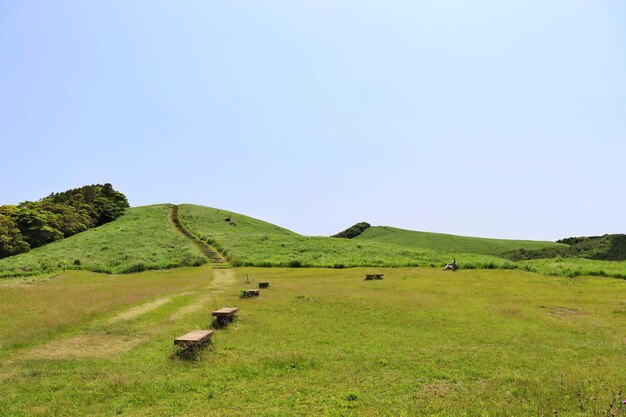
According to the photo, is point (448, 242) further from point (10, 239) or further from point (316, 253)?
point (10, 239)

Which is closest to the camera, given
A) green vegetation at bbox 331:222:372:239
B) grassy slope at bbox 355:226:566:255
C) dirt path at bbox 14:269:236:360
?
dirt path at bbox 14:269:236:360

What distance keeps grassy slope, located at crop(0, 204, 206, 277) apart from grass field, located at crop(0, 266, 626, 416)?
19.6 meters

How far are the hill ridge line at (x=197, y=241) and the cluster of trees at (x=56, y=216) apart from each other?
1153 cm

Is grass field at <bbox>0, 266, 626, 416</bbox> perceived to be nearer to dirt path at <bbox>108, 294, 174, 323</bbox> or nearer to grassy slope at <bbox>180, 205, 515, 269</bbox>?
dirt path at <bbox>108, 294, 174, 323</bbox>

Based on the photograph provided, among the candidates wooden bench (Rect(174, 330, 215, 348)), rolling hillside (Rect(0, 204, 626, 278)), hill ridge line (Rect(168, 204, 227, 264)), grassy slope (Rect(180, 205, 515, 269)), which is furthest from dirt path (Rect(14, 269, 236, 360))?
hill ridge line (Rect(168, 204, 227, 264))

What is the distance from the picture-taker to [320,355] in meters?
13.2

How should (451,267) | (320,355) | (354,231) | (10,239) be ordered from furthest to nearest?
1. (354,231)
2. (10,239)
3. (451,267)
4. (320,355)

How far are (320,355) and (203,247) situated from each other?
51150 mm

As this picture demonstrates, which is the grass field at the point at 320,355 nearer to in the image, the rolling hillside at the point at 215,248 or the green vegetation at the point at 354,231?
the rolling hillside at the point at 215,248

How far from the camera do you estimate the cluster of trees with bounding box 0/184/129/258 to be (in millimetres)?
56769

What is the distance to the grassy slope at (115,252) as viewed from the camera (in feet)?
148

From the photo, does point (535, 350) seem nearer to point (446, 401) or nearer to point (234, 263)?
point (446, 401)

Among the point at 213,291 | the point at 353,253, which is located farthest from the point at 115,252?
the point at 353,253

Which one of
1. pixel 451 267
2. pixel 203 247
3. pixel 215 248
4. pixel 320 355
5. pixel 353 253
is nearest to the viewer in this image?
pixel 320 355
